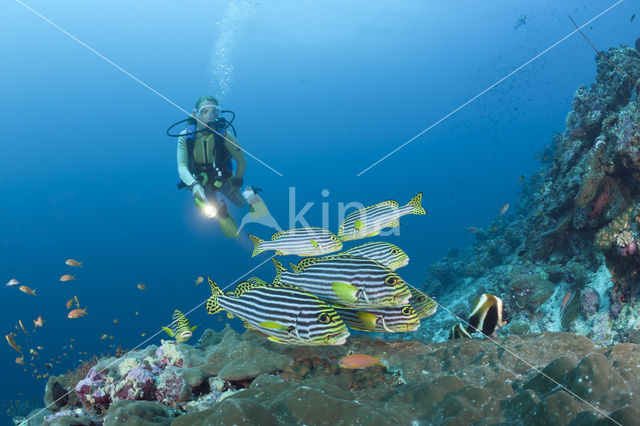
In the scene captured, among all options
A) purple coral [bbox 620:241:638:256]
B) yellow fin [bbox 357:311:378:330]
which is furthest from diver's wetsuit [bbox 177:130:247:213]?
purple coral [bbox 620:241:638:256]

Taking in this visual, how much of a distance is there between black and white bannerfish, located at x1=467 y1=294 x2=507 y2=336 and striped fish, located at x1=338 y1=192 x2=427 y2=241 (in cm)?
150

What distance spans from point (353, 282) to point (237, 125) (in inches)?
4204

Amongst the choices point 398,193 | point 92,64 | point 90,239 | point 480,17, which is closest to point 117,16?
point 92,64

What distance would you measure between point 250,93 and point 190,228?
4536 centimetres

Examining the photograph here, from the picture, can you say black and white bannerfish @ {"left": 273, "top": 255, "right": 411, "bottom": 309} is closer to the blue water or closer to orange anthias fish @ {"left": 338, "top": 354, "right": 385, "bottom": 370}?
orange anthias fish @ {"left": 338, "top": 354, "right": 385, "bottom": 370}

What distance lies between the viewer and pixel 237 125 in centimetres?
10238

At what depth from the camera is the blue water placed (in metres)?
47.0

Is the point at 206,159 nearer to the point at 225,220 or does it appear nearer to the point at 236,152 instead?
the point at 236,152

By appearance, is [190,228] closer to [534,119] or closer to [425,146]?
[425,146]

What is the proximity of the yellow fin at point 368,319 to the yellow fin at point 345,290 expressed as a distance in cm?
35

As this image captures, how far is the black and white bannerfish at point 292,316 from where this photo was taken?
246 centimetres

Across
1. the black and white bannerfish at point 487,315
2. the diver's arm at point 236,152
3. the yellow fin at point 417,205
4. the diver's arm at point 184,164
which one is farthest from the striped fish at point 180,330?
the diver's arm at point 236,152

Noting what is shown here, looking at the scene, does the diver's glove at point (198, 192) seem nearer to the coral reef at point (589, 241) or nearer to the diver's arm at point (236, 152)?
the diver's arm at point (236, 152)

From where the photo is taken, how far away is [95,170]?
73438 millimetres
